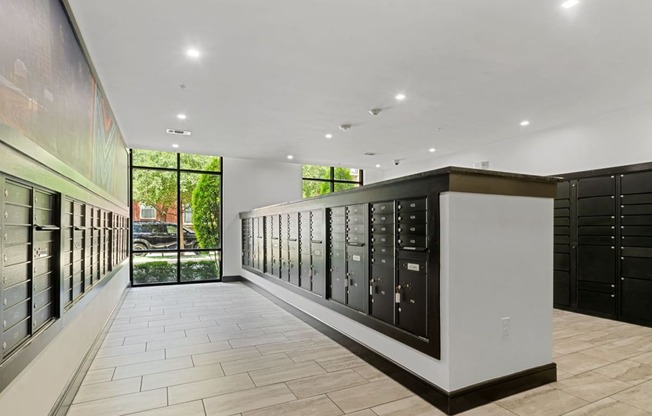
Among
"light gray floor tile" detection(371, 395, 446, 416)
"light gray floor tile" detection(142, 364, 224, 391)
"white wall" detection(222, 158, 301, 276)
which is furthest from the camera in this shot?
"white wall" detection(222, 158, 301, 276)

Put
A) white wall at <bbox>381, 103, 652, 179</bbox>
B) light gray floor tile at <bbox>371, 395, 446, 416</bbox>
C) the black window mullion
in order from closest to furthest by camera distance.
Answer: light gray floor tile at <bbox>371, 395, 446, 416</bbox> < white wall at <bbox>381, 103, 652, 179</bbox> < the black window mullion

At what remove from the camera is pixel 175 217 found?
8133 mm

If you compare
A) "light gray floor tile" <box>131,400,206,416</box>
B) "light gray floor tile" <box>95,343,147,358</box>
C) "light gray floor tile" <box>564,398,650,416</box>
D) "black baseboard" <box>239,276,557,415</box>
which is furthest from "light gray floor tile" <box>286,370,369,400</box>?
"light gray floor tile" <box>95,343,147,358</box>

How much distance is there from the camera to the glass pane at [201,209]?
826cm

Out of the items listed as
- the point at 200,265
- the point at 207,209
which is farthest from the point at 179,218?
the point at 200,265

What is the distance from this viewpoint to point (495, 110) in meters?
5.00

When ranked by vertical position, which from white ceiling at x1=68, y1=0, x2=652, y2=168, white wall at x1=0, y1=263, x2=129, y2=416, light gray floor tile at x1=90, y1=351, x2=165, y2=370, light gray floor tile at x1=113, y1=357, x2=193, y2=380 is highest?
white ceiling at x1=68, y1=0, x2=652, y2=168

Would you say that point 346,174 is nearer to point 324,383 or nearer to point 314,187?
point 314,187

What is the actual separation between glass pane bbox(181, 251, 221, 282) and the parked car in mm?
284

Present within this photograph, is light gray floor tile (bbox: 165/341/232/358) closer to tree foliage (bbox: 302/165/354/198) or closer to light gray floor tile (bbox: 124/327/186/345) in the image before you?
light gray floor tile (bbox: 124/327/186/345)

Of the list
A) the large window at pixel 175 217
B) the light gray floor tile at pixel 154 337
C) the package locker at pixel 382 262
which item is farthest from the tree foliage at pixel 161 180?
the package locker at pixel 382 262

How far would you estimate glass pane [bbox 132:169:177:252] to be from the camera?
7.87 metres

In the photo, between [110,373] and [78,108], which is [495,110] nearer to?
[78,108]

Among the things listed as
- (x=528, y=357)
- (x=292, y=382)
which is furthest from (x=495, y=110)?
(x=292, y=382)
